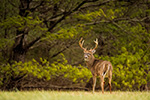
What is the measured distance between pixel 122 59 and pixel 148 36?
236 centimetres

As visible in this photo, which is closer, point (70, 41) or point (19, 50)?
point (19, 50)

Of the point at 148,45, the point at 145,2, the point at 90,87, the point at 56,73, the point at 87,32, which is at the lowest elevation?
the point at 90,87

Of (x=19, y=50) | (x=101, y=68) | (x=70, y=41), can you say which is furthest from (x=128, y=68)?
(x=19, y=50)

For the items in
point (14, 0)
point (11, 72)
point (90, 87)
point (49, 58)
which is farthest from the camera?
point (90, 87)

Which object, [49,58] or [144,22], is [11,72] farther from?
[144,22]

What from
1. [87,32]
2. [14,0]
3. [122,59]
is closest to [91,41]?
[87,32]

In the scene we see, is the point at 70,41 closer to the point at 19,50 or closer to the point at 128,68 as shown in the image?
the point at 19,50

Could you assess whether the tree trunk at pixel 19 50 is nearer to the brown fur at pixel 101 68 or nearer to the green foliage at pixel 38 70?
the green foliage at pixel 38 70

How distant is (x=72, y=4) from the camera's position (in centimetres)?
1469

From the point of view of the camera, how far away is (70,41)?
1639cm

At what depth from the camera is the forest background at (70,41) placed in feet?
46.6

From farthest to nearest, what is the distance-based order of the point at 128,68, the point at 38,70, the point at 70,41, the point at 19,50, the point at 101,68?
the point at 70,41 < the point at 128,68 < the point at 19,50 < the point at 38,70 < the point at 101,68

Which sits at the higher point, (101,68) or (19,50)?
(101,68)

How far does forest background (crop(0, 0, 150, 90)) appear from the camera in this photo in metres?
14.2
